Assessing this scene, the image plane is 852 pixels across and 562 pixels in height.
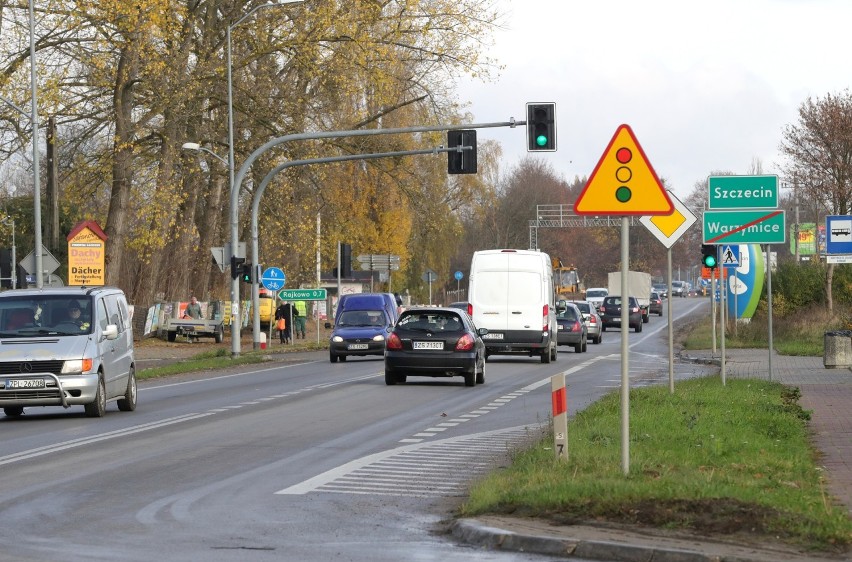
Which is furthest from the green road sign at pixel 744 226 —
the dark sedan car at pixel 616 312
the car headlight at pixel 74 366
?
the dark sedan car at pixel 616 312

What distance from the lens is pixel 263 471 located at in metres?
13.6

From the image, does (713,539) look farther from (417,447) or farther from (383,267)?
(383,267)

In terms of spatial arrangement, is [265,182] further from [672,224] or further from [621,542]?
[621,542]

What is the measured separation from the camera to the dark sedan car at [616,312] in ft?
232

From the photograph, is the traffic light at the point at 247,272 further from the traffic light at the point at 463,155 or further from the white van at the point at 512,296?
the traffic light at the point at 463,155

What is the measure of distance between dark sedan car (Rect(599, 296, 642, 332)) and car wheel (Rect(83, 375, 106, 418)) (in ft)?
163

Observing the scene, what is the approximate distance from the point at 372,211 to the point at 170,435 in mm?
49321

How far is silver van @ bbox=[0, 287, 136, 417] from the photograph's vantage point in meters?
20.2

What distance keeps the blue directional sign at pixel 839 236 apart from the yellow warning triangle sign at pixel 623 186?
1667 cm

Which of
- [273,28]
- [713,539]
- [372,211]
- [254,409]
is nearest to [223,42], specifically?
[273,28]

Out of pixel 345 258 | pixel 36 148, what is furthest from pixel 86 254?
pixel 345 258

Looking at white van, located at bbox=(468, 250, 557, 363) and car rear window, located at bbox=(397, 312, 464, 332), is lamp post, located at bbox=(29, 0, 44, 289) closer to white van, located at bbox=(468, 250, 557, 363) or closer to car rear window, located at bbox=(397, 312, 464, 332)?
white van, located at bbox=(468, 250, 557, 363)

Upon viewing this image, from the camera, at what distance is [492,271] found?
37.4 meters

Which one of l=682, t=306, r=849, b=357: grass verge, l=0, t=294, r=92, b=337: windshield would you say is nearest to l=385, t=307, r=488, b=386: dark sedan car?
l=0, t=294, r=92, b=337: windshield
